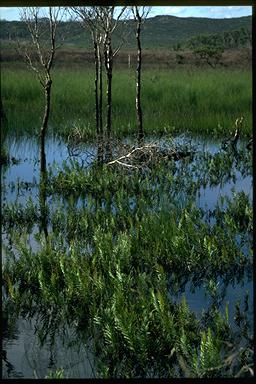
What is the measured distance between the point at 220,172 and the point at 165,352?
27.3 ft

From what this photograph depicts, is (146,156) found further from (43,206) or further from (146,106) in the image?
(146,106)

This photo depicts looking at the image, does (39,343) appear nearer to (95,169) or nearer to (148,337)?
(148,337)

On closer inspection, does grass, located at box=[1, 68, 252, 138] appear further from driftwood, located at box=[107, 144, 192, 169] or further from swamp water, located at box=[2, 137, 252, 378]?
swamp water, located at box=[2, 137, 252, 378]

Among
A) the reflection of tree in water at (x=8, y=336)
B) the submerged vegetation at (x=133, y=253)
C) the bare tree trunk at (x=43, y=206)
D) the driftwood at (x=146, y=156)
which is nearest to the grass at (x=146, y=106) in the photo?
the submerged vegetation at (x=133, y=253)

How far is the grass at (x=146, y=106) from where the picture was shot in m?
18.4

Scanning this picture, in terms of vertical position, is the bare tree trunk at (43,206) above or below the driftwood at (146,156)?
below

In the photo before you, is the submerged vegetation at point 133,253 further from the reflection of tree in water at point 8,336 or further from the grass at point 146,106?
the grass at point 146,106

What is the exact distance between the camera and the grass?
60.5ft

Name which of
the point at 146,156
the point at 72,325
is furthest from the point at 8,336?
the point at 146,156

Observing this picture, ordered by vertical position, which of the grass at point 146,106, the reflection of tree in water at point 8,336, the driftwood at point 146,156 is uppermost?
the grass at point 146,106

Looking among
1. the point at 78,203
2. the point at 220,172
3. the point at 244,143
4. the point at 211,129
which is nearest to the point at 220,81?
the point at 211,129

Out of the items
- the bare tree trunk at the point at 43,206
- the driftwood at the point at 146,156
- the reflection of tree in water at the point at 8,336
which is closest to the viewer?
the reflection of tree in water at the point at 8,336

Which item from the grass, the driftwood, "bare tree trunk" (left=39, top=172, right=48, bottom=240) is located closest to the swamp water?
"bare tree trunk" (left=39, top=172, right=48, bottom=240)

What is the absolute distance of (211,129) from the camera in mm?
18516
